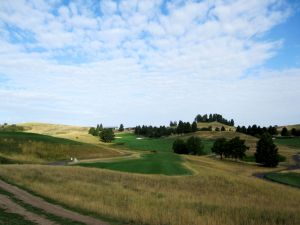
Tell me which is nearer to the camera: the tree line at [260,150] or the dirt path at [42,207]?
the dirt path at [42,207]

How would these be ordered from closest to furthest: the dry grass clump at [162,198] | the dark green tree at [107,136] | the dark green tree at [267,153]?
the dry grass clump at [162,198], the dark green tree at [267,153], the dark green tree at [107,136]

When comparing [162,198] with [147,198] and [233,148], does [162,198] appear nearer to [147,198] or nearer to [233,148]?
[147,198]

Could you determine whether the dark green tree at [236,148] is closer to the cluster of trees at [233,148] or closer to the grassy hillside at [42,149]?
the cluster of trees at [233,148]

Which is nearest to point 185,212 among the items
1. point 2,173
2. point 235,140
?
point 2,173

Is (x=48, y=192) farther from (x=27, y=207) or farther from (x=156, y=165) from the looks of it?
(x=156, y=165)

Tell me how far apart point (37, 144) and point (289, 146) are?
97.0 meters

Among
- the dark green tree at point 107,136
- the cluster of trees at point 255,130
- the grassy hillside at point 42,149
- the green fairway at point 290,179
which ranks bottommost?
the green fairway at point 290,179

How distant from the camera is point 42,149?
74438 mm

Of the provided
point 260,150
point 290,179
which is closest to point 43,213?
point 290,179

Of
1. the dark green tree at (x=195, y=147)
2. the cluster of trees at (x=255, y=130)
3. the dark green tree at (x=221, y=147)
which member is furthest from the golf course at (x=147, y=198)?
the cluster of trees at (x=255, y=130)

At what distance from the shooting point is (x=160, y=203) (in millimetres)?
21453

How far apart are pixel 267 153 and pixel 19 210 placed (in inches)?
3338

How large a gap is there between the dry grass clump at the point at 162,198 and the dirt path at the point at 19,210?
2.46 metres

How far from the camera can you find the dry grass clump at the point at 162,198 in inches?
664
